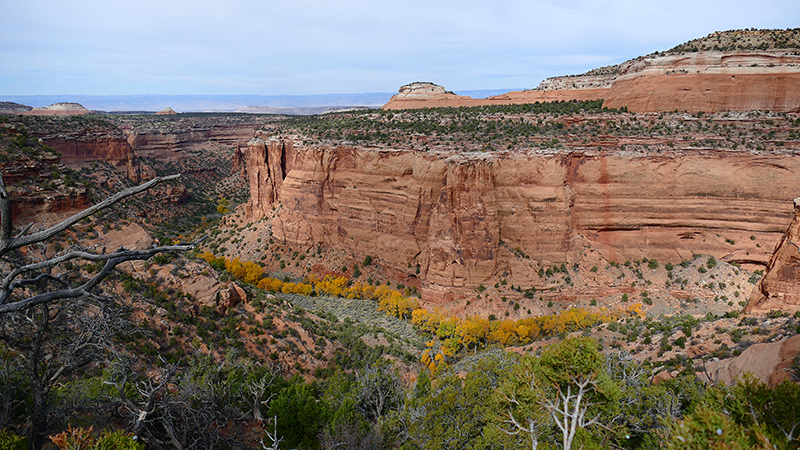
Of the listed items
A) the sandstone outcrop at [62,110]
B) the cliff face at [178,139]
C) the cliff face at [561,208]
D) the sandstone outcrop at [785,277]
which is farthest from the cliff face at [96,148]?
the sandstone outcrop at [62,110]

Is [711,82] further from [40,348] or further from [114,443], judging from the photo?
[40,348]

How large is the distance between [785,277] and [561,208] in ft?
48.7

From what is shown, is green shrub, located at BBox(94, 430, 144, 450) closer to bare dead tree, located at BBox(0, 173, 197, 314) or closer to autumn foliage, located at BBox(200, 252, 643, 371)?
bare dead tree, located at BBox(0, 173, 197, 314)

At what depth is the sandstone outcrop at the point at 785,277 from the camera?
1703 centimetres

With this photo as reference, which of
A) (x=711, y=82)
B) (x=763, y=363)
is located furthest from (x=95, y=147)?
(x=711, y=82)

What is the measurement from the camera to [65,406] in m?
9.45

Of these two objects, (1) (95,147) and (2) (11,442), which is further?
(1) (95,147)

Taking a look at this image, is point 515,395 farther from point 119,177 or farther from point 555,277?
point 119,177

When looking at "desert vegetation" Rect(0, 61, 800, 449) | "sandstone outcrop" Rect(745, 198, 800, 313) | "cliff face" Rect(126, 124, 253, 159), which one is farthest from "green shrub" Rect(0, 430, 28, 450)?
"cliff face" Rect(126, 124, 253, 159)

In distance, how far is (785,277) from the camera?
17703 millimetres

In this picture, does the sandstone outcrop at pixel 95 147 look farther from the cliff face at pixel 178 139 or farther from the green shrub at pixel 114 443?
the green shrub at pixel 114 443

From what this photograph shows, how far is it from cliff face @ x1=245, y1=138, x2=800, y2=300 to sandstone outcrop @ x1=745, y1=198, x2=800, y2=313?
12.8 meters

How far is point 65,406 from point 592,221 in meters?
32.9

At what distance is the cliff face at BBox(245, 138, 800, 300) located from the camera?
95.8 ft
